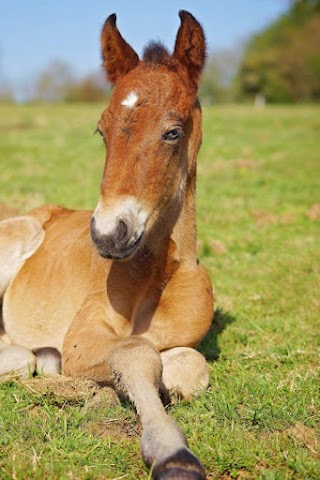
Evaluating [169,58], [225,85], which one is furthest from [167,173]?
[225,85]

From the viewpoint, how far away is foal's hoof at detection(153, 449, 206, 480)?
2862 mm

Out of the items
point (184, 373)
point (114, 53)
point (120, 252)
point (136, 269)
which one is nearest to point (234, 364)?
point (184, 373)

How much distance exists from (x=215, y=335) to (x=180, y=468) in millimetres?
2890

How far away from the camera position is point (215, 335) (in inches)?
226

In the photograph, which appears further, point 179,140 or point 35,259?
point 35,259

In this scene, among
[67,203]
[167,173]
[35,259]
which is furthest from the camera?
[67,203]

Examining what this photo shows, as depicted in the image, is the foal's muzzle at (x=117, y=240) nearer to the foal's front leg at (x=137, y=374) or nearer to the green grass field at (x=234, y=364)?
the foal's front leg at (x=137, y=374)

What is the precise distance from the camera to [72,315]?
201 inches

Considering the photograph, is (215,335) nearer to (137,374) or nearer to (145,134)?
(137,374)

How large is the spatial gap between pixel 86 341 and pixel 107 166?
1196 millimetres

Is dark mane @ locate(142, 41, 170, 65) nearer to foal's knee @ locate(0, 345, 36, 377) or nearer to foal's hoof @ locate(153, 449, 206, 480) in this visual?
foal's knee @ locate(0, 345, 36, 377)

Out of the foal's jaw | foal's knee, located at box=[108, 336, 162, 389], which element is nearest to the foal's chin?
the foal's jaw

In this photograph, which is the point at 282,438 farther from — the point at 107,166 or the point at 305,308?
the point at 305,308

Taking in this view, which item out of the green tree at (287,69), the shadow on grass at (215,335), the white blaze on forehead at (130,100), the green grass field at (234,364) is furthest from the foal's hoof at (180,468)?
the green tree at (287,69)
